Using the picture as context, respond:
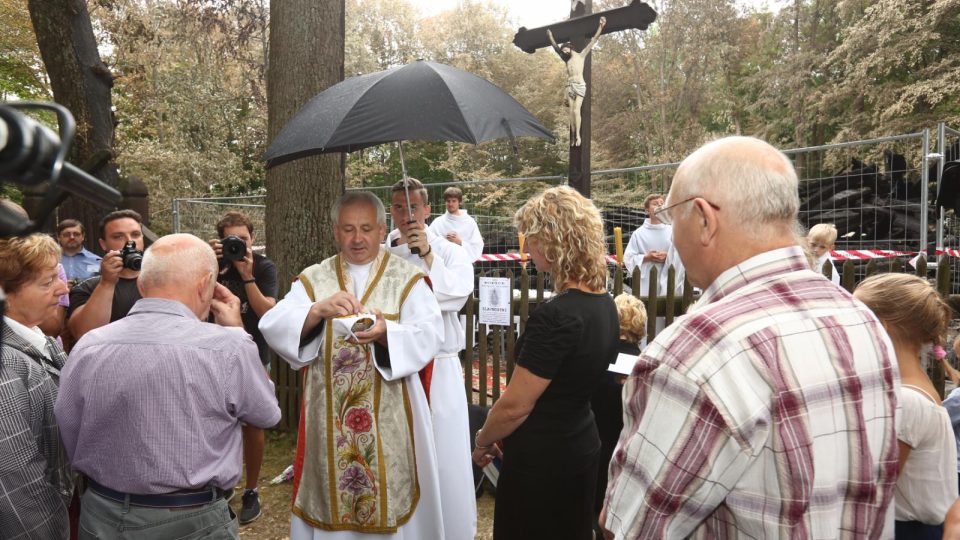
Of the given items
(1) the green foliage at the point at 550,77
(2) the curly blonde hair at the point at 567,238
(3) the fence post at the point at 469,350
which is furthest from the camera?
(1) the green foliage at the point at 550,77

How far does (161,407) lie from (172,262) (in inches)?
19.2

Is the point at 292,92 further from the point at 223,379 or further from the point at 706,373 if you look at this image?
the point at 706,373

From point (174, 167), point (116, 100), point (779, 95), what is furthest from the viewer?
point (779, 95)

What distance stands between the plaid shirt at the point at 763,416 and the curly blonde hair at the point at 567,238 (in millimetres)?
1148

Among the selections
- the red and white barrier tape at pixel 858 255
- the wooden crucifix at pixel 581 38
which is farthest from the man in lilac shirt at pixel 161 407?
the red and white barrier tape at pixel 858 255

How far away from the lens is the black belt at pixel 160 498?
214cm

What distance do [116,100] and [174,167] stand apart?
2.48 meters

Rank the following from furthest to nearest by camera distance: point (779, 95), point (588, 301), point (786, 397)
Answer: point (779, 95), point (588, 301), point (786, 397)

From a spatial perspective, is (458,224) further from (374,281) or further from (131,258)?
(131,258)

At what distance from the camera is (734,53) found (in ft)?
85.0

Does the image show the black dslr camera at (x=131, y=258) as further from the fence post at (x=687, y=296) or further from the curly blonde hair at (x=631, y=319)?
the fence post at (x=687, y=296)

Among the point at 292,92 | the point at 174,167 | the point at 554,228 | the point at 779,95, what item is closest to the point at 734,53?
the point at 779,95

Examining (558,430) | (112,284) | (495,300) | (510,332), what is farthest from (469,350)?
(558,430)

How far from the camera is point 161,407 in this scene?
2.09 m
